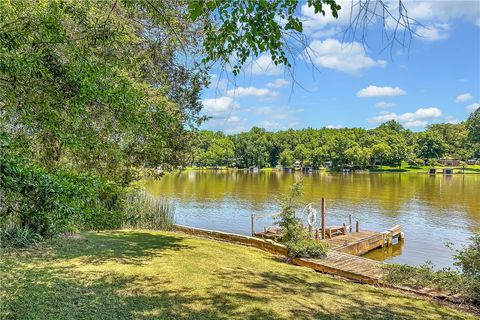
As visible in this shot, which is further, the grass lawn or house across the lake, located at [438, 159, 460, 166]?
house across the lake, located at [438, 159, 460, 166]

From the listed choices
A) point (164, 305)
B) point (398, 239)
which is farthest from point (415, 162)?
point (164, 305)

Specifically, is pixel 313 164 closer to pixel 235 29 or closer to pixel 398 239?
pixel 398 239

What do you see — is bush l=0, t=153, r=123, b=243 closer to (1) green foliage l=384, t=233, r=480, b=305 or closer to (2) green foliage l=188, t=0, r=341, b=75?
(2) green foliage l=188, t=0, r=341, b=75

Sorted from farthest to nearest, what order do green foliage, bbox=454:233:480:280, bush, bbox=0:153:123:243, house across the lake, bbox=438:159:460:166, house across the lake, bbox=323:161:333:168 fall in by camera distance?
house across the lake, bbox=323:161:333:168 < house across the lake, bbox=438:159:460:166 < green foliage, bbox=454:233:480:280 < bush, bbox=0:153:123:243

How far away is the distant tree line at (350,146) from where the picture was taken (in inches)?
3356

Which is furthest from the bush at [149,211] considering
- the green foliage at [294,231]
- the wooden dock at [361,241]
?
the wooden dock at [361,241]

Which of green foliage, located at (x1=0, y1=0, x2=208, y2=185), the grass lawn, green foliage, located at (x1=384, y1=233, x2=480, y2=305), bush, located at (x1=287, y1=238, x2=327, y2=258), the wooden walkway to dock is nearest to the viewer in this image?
green foliage, located at (x1=0, y1=0, x2=208, y2=185)

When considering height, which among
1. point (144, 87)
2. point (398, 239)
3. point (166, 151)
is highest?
point (144, 87)

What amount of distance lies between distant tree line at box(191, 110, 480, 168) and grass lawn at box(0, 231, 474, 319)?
62.5 m

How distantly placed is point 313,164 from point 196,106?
87508 millimetres

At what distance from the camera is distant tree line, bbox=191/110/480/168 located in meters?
85.2

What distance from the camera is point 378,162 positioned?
87.7m

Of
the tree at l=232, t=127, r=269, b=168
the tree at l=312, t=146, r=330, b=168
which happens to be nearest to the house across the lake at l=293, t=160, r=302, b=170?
the tree at l=312, t=146, r=330, b=168

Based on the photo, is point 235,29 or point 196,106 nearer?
point 235,29
